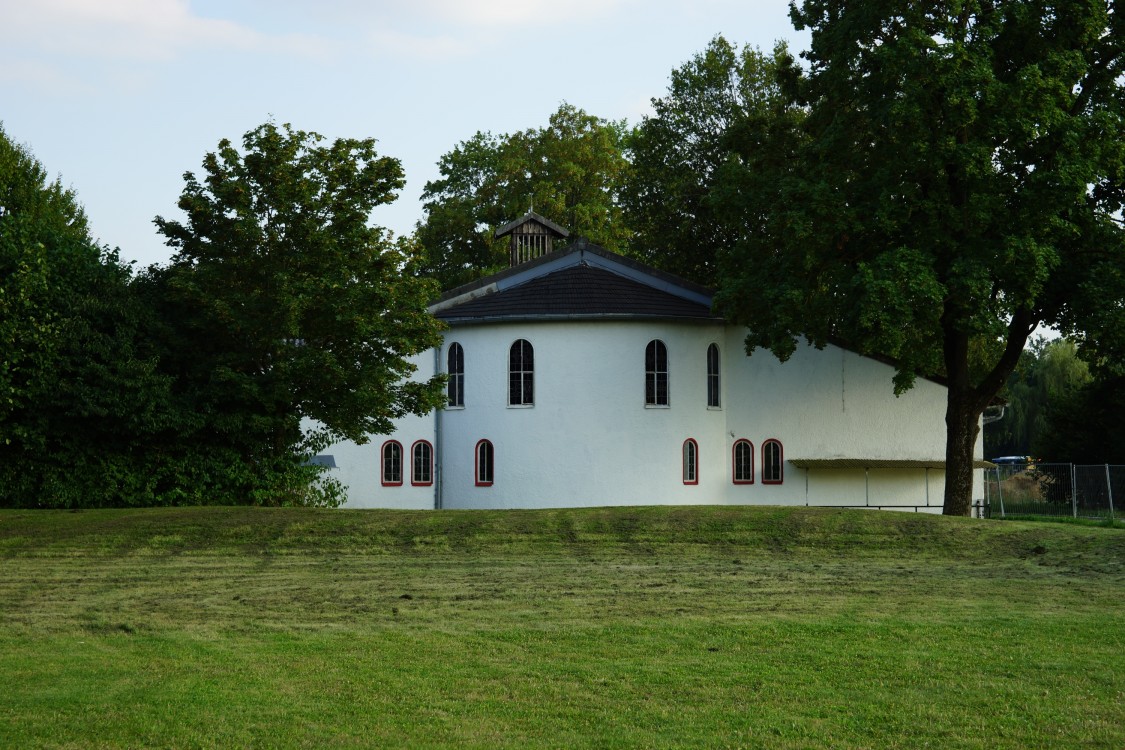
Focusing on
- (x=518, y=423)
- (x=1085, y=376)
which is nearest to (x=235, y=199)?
(x=518, y=423)

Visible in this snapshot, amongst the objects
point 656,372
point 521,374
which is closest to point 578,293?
point 521,374

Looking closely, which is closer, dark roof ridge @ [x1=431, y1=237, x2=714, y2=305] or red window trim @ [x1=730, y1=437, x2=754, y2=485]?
red window trim @ [x1=730, y1=437, x2=754, y2=485]

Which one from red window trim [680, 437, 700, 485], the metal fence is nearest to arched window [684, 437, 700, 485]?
red window trim [680, 437, 700, 485]

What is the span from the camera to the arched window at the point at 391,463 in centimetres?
4062

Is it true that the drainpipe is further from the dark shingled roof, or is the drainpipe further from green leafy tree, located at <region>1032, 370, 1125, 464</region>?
green leafy tree, located at <region>1032, 370, 1125, 464</region>

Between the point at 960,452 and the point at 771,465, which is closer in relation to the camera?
the point at 960,452

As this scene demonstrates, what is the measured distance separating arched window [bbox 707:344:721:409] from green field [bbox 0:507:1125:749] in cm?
1439

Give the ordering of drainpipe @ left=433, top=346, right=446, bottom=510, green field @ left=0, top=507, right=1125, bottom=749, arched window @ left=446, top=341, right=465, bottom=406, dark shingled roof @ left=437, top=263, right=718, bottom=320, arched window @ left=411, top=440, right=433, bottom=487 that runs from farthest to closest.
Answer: arched window @ left=411, top=440, right=433, bottom=487, drainpipe @ left=433, top=346, right=446, bottom=510, arched window @ left=446, top=341, right=465, bottom=406, dark shingled roof @ left=437, top=263, right=718, bottom=320, green field @ left=0, top=507, right=1125, bottom=749

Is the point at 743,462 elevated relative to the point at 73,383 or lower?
lower

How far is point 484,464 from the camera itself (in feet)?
128

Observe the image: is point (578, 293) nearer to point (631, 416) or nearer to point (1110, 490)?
point (631, 416)

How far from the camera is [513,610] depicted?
51.4ft

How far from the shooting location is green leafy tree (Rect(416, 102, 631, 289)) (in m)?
61.7

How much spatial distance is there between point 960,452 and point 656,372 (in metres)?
9.63
